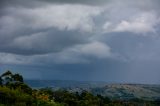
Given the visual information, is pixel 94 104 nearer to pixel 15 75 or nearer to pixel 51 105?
pixel 15 75

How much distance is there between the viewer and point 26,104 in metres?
42.0

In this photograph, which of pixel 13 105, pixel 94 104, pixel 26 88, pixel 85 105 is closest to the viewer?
pixel 13 105

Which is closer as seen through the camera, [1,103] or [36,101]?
[1,103]

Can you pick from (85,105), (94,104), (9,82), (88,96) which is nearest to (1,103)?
(9,82)

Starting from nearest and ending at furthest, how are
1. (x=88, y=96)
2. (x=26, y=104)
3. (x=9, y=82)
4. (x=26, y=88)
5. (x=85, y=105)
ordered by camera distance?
1. (x=26, y=104)
2. (x=26, y=88)
3. (x=9, y=82)
4. (x=85, y=105)
5. (x=88, y=96)

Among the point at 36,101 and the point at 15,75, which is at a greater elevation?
the point at 15,75

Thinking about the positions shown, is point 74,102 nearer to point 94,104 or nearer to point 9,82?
point 94,104

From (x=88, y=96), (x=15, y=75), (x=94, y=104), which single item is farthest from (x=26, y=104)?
(x=88, y=96)

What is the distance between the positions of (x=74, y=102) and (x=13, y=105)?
133 feet

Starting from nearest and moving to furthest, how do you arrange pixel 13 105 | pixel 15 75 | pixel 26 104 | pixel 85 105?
pixel 13 105 → pixel 26 104 → pixel 15 75 → pixel 85 105

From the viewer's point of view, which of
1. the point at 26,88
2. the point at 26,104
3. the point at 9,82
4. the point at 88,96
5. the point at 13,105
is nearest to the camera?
the point at 13,105

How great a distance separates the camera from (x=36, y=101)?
44562mm

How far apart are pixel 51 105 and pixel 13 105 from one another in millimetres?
5981

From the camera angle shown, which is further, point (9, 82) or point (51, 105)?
point (9, 82)
